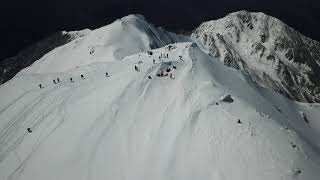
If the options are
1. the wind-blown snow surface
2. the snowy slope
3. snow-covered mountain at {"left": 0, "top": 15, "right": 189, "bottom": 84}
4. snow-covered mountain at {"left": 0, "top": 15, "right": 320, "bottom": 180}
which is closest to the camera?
the wind-blown snow surface

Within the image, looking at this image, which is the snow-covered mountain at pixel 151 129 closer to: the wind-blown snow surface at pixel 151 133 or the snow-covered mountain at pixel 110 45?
the wind-blown snow surface at pixel 151 133

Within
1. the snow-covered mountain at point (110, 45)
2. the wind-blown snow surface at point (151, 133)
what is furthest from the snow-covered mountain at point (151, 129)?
the snow-covered mountain at point (110, 45)

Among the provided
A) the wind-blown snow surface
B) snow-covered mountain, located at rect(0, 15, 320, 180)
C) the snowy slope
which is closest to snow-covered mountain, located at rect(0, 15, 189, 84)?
the snowy slope

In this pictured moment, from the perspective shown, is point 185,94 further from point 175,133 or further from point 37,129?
point 37,129

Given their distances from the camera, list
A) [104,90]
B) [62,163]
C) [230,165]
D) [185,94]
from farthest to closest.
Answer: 1. [104,90]
2. [185,94]
3. [62,163]
4. [230,165]

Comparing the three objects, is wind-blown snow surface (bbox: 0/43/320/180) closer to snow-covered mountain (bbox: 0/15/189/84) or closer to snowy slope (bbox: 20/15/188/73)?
snowy slope (bbox: 20/15/188/73)

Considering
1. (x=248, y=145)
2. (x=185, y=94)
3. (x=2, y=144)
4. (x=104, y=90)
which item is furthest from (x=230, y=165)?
(x=2, y=144)
